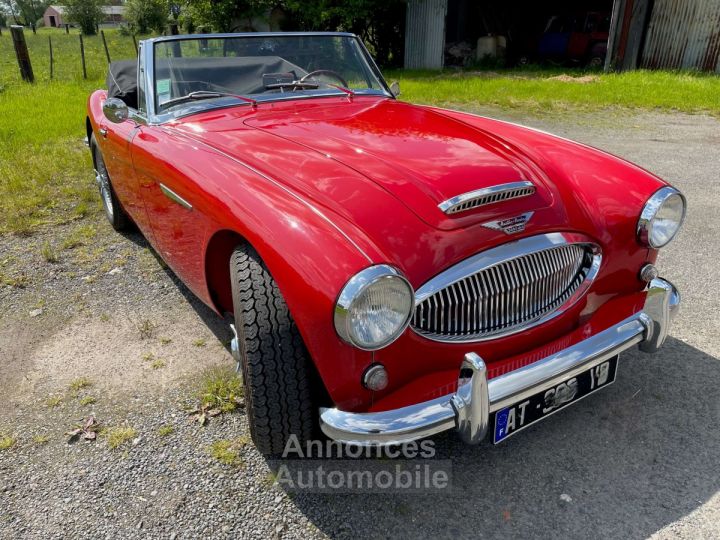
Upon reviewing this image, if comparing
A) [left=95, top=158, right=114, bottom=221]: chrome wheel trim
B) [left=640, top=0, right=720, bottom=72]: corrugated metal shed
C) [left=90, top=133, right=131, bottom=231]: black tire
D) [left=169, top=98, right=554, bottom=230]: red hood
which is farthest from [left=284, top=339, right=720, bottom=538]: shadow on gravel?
[left=640, top=0, right=720, bottom=72]: corrugated metal shed

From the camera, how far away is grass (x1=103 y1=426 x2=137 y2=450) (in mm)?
2264

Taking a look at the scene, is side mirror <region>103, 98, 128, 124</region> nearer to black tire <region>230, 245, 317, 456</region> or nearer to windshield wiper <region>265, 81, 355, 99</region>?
windshield wiper <region>265, 81, 355, 99</region>

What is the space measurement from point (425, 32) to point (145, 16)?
3779cm

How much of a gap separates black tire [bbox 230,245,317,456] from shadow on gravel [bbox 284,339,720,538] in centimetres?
31

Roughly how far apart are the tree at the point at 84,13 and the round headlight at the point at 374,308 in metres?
61.9

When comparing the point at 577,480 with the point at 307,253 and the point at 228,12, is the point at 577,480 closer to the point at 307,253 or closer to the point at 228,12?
the point at 307,253

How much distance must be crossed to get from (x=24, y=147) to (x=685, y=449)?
24.7 feet

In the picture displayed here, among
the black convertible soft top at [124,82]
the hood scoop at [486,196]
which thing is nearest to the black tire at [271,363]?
the hood scoop at [486,196]

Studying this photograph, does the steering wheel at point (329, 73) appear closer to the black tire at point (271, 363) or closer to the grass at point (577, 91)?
the black tire at point (271, 363)

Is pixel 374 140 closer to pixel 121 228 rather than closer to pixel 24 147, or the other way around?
pixel 121 228

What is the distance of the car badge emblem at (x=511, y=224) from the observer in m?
1.92

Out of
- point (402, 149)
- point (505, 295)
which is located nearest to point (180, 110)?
point (402, 149)

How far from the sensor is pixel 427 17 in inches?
575

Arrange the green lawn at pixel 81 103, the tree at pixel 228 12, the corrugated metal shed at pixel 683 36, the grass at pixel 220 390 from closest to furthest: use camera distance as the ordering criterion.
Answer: the grass at pixel 220 390 < the green lawn at pixel 81 103 < the corrugated metal shed at pixel 683 36 < the tree at pixel 228 12
